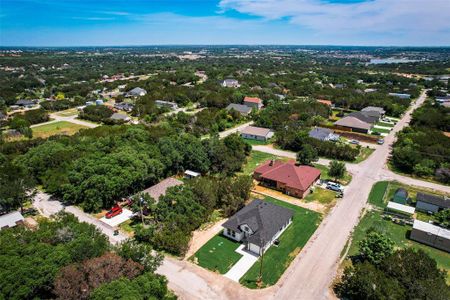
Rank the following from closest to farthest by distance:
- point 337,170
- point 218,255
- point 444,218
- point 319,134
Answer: point 218,255
point 444,218
point 337,170
point 319,134

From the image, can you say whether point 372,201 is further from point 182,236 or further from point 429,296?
point 182,236

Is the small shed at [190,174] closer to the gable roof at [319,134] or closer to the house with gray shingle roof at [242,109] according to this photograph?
the gable roof at [319,134]

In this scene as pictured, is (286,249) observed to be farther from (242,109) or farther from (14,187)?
(242,109)

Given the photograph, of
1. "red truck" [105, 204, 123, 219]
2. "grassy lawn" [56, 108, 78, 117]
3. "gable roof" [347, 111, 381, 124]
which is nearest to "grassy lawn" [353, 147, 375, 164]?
"gable roof" [347, 111, 381, 124]

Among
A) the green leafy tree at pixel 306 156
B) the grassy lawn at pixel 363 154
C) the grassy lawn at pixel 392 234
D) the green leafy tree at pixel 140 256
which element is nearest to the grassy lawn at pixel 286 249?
the grassy lawn at pixel 392 234

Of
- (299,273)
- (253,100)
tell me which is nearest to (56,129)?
(253,100)

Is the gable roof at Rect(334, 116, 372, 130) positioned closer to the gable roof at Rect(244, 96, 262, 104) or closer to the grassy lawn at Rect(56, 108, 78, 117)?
the gable roof at Rect(244, 96, 262, 104)
